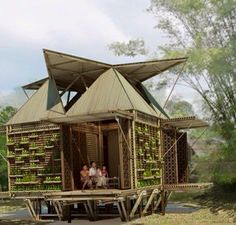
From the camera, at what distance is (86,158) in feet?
63.4

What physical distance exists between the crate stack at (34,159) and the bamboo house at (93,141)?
4cm

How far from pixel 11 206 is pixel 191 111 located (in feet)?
42.8

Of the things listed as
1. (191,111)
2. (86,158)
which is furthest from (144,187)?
(191,111)

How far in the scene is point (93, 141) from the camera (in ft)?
66.4

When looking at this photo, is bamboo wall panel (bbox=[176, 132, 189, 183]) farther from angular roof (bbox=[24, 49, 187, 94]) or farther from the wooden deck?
angular roof (bbox=[24, 49, 187, 94])

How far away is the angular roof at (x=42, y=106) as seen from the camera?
61.5 ft

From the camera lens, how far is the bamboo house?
16500mm

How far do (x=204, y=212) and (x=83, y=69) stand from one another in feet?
25.5

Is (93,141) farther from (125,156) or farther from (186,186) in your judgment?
(186,186)

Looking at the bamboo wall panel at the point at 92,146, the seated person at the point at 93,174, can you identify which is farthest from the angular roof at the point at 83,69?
the seated person at the point at 93,174

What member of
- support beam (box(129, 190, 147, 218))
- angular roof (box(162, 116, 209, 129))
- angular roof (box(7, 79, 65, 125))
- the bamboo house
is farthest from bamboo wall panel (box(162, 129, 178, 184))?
angular roof (box(7, 79, 65, 125))

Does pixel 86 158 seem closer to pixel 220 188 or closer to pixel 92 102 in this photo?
pixel 92 102

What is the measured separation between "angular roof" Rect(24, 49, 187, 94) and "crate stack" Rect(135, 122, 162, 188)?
2458 millimetres

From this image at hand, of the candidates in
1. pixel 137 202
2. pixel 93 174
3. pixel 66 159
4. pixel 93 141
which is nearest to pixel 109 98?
pixel 66 159
